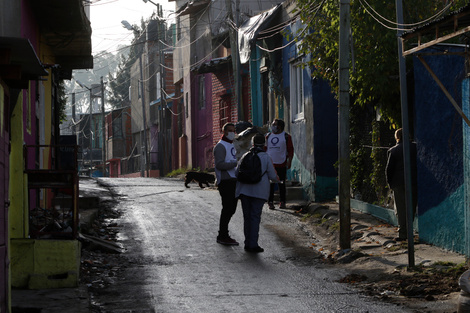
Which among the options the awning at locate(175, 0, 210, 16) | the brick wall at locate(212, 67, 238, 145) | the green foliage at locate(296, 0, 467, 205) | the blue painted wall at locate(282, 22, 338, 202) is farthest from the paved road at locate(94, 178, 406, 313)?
the awning at locate(175, 0, 210, 16)

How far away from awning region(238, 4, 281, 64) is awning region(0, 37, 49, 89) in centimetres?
1642

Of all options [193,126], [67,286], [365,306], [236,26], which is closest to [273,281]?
[365,306]

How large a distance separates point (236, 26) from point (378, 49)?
12.8 metres

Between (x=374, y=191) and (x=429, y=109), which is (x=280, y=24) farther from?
(x=429, y=109)

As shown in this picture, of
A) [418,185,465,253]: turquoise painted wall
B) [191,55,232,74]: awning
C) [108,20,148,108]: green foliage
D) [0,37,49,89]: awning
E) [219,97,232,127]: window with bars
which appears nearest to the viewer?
[0,37,49,89]: awning

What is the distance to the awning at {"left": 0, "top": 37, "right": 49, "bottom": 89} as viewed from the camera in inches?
218

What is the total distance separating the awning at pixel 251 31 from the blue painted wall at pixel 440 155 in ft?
36.2

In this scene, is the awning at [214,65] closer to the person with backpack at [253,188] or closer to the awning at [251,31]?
the awning at [251,31]

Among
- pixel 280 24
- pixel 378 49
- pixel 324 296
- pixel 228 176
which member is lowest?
pixel 324 296

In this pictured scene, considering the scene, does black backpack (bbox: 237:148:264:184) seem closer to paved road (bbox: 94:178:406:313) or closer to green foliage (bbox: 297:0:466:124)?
paved road (bbox: 94:178:406:313)

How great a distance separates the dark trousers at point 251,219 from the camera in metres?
11.5

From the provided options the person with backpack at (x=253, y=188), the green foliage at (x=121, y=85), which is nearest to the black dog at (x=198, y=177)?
the person with backpack at (x=253, y=188)

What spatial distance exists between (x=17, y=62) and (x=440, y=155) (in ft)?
22.7

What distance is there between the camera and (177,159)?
43000 mm
